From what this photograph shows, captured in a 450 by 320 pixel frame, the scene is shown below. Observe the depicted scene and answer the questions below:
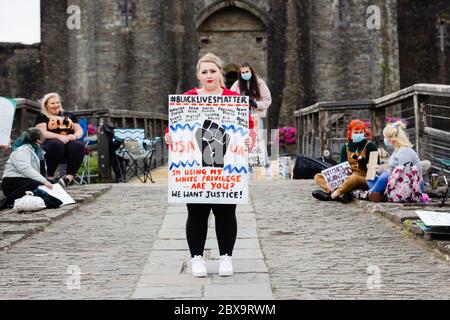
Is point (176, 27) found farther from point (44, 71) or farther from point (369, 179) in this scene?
point (369, 179)

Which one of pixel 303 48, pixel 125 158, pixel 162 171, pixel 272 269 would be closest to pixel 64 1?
pixel 303 48

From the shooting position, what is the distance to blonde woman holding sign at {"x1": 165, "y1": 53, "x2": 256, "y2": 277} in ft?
18.1

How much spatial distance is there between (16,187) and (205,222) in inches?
169

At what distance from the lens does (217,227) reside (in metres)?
5.64

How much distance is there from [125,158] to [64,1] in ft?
58.6

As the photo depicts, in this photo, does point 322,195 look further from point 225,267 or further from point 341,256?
point 225,267

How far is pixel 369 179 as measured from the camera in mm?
9070

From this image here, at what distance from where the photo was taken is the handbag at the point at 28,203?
8805mm

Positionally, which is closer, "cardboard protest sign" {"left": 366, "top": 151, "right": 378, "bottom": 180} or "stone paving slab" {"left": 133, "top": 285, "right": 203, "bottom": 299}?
"stone paving slab" {"left": 133, "top": 285, "right": 203, "bottom": 299}

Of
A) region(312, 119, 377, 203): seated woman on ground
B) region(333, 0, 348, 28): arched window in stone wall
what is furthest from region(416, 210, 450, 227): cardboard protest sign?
region(333, 0, 348, 28): arched window in stone wall

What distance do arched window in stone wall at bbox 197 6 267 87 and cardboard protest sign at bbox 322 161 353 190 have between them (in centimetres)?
1763

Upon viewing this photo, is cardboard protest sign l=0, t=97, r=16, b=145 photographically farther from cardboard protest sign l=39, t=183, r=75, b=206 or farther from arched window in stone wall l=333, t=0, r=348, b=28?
arched window in stone wall l=333, t=0, r=348, b=28

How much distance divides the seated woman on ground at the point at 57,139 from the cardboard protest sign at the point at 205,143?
5691 mm
